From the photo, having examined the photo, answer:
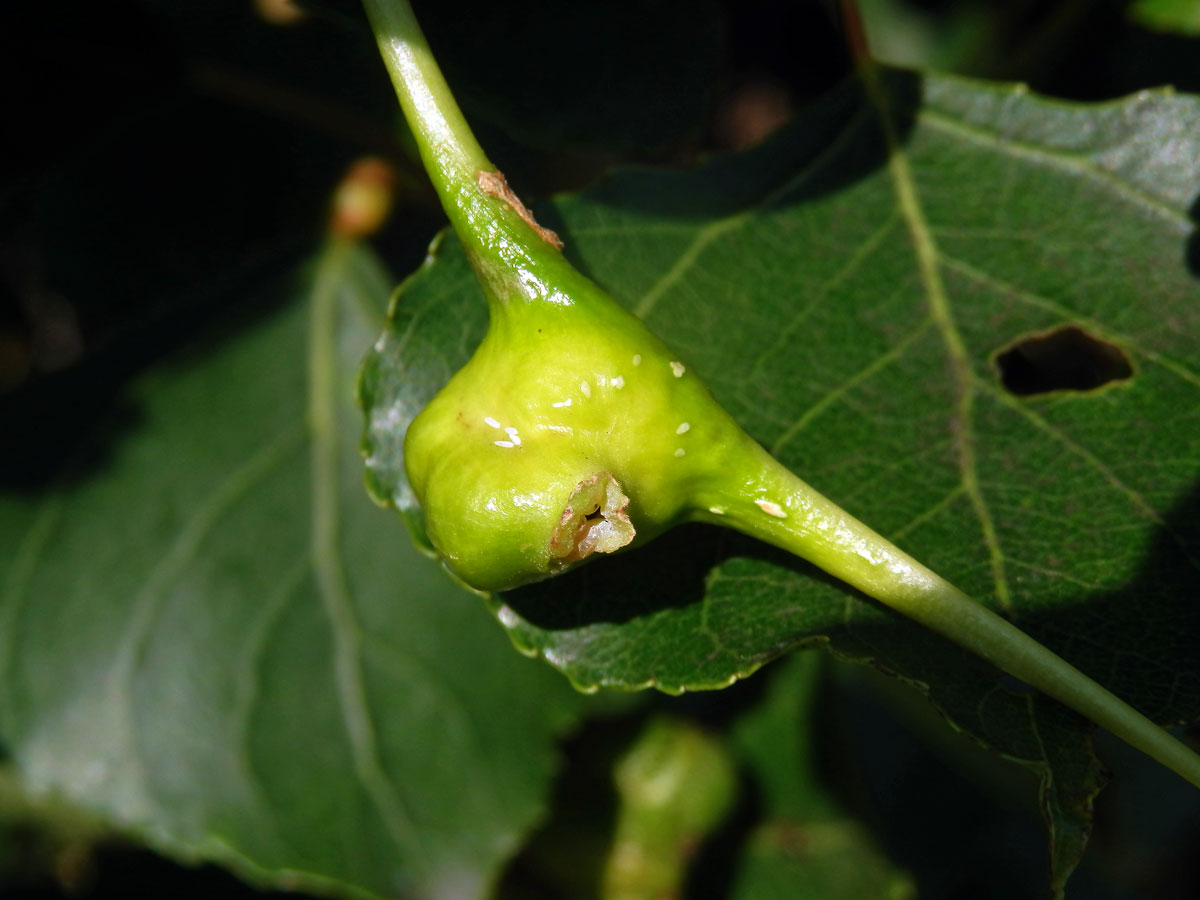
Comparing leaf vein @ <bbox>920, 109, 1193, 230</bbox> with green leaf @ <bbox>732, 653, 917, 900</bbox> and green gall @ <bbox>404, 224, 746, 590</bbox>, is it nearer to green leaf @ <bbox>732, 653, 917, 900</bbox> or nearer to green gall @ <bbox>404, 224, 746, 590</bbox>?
green gall @ <bbox>404, 224, 746, 590</bbox>

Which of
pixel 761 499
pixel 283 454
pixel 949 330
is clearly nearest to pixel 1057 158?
pixel 949 330

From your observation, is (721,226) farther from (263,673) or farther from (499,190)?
(263,673)

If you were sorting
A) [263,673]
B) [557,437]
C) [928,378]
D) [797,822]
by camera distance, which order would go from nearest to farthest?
[557,437]
[928,378]
[263,673]
[797,822]

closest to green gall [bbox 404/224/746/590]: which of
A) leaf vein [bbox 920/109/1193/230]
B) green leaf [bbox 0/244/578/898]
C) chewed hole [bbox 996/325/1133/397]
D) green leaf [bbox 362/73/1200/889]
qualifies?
green leaf [bbox 362/73/1200/889]

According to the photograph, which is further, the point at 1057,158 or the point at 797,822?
the point at 797,822

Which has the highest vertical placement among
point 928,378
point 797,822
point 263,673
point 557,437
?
point 557,437

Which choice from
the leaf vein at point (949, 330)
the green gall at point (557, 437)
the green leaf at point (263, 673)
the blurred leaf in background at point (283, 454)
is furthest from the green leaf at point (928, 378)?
the green leaf at point (263, 673)

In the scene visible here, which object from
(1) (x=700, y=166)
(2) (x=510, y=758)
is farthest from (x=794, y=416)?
(2) (x=510, y=758)
